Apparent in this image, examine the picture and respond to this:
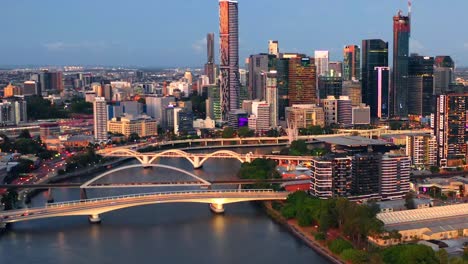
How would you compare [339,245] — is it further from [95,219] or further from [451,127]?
[451,127]

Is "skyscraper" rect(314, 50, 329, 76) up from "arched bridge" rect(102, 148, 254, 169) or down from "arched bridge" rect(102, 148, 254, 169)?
up

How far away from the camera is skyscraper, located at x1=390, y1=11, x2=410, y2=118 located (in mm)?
30578

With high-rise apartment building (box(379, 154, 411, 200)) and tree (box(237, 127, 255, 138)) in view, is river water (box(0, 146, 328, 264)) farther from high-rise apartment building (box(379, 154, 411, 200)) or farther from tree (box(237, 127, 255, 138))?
tree (box(237, 127, 255, 138))

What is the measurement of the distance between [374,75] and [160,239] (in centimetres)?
2279

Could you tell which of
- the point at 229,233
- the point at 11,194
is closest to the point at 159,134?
the point at 11,194

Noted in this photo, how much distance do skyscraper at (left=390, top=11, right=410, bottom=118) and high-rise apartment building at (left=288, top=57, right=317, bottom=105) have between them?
3.65m

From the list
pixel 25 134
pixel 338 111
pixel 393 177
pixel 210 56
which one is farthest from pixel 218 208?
pixel 210 56

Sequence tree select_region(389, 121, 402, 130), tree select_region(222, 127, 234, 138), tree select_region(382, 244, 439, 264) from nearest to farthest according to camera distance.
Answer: tree select_region(382, 244, 439, 264), tree select_region(222, 127, 234, 138), tree select_region(389, 121, 402, 130)

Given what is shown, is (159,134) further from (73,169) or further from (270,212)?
(270,212)

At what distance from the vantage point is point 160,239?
1050 centimetres

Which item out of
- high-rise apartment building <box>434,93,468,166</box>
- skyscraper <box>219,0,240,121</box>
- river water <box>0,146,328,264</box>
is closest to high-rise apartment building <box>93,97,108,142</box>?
skyscraper <box>219,0,240,121</box>

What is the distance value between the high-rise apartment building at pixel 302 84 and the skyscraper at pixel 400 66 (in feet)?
12.0

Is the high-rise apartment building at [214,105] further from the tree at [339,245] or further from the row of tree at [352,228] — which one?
the tree at [339,245]

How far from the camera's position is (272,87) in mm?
28234
